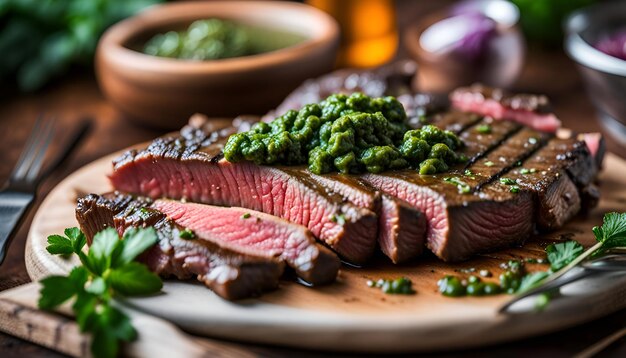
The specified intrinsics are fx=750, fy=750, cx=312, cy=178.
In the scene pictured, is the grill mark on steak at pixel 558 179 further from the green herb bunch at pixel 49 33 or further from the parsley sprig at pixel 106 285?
the green herb bunch at pixel 49 33

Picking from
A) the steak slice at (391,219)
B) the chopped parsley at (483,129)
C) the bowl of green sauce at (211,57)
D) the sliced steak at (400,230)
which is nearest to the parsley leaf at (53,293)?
the steak slice at (391,219)

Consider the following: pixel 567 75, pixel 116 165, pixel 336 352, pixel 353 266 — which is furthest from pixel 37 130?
pixel 567 75

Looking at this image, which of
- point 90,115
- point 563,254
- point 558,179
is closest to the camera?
point 563,254

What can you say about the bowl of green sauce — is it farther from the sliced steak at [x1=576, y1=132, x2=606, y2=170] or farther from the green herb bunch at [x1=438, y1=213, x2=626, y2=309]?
the green herb bunch at [x1=438, y1=213, x2=626, y2=309]

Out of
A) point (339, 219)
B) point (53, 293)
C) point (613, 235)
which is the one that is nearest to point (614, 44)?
point (613, 235)

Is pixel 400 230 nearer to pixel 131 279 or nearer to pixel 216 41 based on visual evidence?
pixel 131 279
